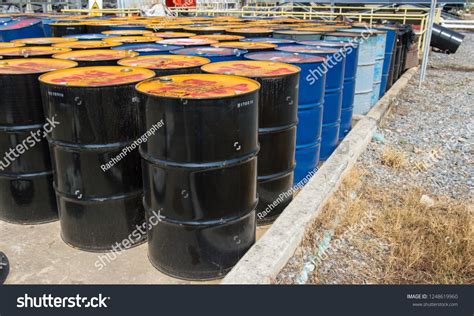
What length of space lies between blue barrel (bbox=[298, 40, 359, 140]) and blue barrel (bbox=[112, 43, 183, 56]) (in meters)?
1.73

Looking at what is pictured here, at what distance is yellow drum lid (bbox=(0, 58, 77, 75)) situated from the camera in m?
3.54

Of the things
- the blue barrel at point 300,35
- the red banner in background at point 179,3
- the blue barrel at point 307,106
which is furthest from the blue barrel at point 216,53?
the red banner in background at point 179,3

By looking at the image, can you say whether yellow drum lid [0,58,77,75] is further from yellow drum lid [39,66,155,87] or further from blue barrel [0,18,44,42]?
blue barrel [0,18,44,42]

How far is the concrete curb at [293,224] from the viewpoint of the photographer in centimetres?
275

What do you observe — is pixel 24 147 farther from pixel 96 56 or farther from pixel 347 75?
pixel 347 75

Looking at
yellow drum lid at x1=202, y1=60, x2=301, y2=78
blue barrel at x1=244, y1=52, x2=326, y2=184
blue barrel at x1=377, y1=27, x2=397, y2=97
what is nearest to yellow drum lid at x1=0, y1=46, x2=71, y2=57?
yellow drum lid at x1=202, y1=60, x2=301, y2=78

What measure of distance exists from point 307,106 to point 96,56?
212 centimetres

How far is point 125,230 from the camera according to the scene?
345 cm

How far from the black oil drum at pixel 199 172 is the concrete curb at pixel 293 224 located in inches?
10.2

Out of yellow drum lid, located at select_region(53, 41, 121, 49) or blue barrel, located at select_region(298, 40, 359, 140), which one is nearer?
yellow drum lid, located at select_region(53, 41, 121, 49)

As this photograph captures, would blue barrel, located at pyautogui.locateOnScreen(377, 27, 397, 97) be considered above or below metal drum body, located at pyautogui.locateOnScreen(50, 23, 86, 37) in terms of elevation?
below

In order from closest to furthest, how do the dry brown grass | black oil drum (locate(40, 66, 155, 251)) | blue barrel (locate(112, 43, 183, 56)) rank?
black oil drum (locate(40, 66, 155, 251))
blue barrel (locate(112, 43, 183, 56))
the dry brown grass

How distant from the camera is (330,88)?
5.02 meters
